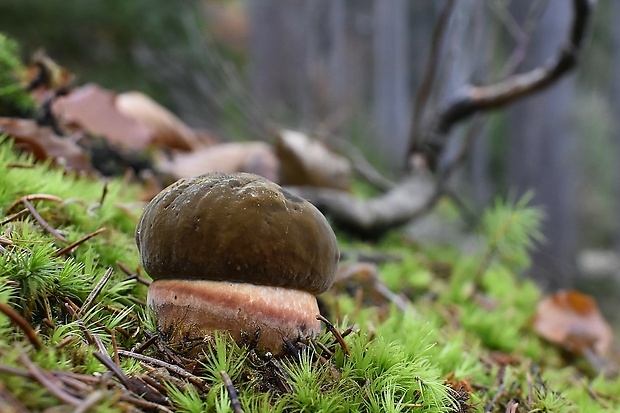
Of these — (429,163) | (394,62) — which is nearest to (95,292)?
(429,163)

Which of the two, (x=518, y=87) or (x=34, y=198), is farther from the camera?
(x=518, y=87)

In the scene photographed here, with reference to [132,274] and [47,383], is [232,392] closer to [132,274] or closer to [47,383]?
[47,383]

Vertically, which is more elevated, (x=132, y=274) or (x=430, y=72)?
(x=430, y=72)

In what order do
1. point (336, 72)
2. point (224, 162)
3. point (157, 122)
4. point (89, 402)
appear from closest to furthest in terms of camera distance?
point (89, 402) → point (224, 162) → point (157, 122) → point (336, 72)

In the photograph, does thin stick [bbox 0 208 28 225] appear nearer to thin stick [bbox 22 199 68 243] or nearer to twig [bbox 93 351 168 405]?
thin stick [bbox 22 199 68 243]

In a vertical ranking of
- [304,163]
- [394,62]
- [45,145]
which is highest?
[45,145]

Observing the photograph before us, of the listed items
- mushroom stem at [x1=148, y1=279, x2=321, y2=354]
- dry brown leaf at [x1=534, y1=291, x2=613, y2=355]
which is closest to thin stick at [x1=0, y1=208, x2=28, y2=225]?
mushroom stem at [x1=148, y1=279, x2=321, y2=354]

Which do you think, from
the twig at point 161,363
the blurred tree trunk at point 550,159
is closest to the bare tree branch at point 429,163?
the twig at point 161,363
